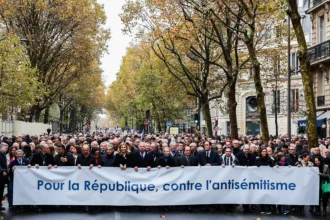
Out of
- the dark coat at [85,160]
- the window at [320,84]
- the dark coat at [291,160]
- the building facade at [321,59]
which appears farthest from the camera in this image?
the window at [320,84]

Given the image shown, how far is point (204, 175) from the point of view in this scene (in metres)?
13.4

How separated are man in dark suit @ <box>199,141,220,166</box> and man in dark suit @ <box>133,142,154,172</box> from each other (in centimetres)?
140

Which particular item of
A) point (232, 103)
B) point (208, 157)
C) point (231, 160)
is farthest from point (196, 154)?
point (232, 103)

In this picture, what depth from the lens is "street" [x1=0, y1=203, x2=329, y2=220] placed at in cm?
1235

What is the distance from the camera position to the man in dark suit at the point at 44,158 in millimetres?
13695

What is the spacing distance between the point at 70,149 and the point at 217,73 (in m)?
29.8

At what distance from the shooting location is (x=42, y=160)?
13875mm

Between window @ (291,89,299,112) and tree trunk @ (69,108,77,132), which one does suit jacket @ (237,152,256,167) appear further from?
tree trunk @ (69,108,77,132)

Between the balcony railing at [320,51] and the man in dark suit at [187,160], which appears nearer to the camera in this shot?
the man in dark suit at [187,160]

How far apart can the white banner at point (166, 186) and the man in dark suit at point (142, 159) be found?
0.33 meters

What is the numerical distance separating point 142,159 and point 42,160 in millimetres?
2447

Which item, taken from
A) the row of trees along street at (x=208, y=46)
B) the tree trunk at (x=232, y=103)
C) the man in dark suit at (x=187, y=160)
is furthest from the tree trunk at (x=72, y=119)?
the man in dark suit at (x=187, y=160)

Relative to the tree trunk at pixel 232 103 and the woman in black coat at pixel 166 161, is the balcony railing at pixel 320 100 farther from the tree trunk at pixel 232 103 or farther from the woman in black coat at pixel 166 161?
the woman in black coat at pixel 166 161

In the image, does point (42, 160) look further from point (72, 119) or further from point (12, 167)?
point (72, 119)
